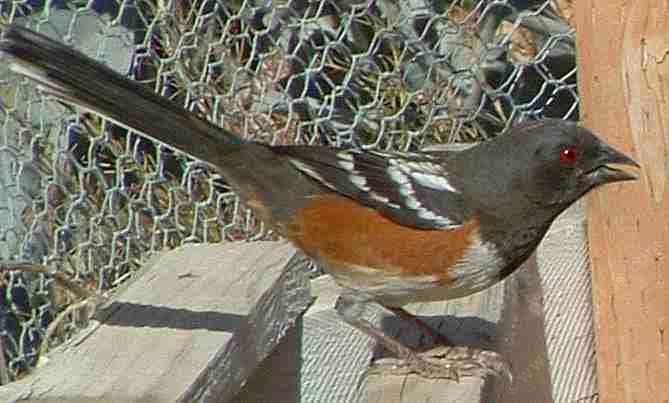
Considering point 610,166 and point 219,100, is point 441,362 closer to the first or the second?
point 610,166

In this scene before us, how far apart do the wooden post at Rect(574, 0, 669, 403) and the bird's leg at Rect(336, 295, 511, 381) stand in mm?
337

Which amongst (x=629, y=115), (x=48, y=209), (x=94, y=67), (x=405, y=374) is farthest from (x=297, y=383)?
(x=48, y=209)

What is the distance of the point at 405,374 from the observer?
1704 mm

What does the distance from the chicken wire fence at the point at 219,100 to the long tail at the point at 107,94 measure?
48cm

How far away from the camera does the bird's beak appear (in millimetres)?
2151

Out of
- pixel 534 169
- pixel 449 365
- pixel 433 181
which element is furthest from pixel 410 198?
pixel 449 365

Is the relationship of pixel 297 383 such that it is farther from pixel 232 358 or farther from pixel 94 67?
pixel 94 67

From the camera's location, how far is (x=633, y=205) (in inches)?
85.0

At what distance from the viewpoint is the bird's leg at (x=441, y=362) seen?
1729mm

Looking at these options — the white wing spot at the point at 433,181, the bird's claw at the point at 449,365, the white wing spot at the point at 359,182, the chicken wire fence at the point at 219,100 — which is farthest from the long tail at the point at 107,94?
the bird's claw at the point at 449,365

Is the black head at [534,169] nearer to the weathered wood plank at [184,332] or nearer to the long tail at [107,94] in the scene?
the long tail at [107,94]

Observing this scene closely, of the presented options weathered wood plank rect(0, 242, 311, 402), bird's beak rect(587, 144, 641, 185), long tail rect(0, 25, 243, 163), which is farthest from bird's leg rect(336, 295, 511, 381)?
long tail rect(0, 25, 243, 163)

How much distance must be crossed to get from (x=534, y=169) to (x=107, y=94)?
0.91m

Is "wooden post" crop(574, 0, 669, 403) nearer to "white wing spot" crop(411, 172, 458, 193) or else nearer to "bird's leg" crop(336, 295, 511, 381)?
"bird's leg" crop(336, 295, 511, 381)
